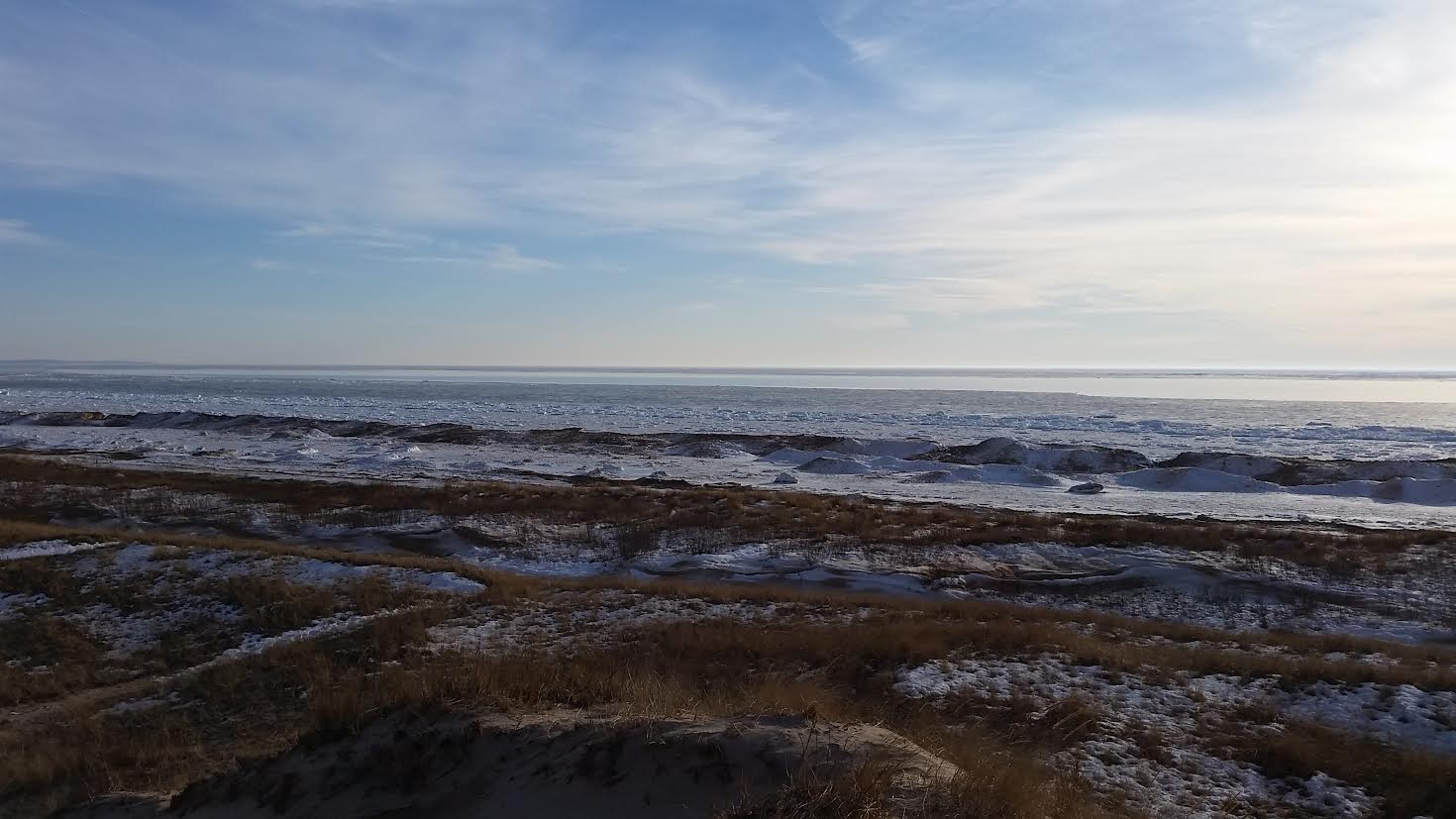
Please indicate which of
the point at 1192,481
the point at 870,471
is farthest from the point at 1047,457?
the point at 870,471

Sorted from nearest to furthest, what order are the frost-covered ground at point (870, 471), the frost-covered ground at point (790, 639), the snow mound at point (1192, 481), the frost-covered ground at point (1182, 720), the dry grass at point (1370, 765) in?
1. the dry grass at point (1370, 765)
2. the frost-covered ground at point (1182, 720)
3. the frost-covered ground at point (790, 639)
4. the frost-covered ground at point (870, 471)
5. the snow mound at point (1192, 481)

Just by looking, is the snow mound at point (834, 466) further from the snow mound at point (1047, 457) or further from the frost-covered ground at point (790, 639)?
the frost-covered ground at point (790, 639)

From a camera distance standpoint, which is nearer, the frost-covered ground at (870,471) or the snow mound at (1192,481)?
the frost-covered ground at (870,471)

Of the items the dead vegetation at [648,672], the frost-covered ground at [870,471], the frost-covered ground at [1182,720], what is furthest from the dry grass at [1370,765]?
the frost-covered ground at [870,471]

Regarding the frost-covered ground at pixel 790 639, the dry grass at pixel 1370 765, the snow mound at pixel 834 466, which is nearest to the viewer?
the dry grass at pixel 1370 765

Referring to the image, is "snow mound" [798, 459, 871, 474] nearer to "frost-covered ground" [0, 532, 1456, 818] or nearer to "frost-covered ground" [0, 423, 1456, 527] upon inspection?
"frost-covered ground" [0, 423, 1456, 527]

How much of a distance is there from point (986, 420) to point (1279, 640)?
7491cm

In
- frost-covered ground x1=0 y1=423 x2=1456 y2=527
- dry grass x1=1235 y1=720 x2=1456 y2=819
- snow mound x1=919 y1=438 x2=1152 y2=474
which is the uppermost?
dry grass x1=1235 y1=720 x2=1456 y2=819

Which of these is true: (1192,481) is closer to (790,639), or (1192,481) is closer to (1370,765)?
(790,639)

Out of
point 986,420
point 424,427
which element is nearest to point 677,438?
point 424,427

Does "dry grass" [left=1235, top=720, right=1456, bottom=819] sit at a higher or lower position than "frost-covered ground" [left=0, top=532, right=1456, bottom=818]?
higher

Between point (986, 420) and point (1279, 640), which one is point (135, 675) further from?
point (986, 420)

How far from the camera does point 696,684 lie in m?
11.5

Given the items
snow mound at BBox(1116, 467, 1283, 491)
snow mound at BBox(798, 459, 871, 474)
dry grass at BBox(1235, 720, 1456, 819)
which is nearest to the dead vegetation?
dry grass at BBox(1235, 720, 1456, 819)
